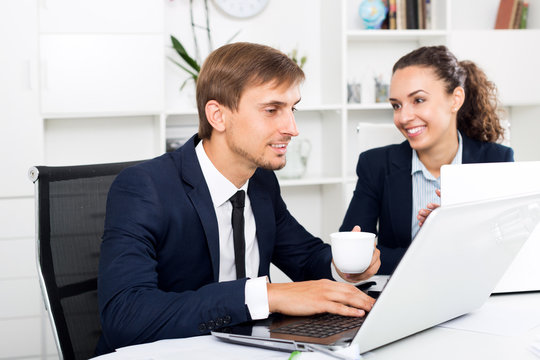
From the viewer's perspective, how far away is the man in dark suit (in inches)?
42.7

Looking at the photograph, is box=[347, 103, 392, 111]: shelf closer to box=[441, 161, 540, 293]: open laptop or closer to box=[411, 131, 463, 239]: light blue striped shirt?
box=[411, 131, 463, 239]: light blue striped shirt

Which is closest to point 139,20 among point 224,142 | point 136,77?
point 136,77

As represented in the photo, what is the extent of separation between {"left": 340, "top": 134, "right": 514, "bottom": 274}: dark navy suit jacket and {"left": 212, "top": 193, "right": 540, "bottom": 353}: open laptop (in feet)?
3.06

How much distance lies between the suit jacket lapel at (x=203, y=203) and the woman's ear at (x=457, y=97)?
1.09m

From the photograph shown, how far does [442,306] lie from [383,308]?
22 centimetres

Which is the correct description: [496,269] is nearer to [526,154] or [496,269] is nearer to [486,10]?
[526,154]

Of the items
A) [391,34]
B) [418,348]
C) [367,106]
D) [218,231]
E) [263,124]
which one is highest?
[391,34]

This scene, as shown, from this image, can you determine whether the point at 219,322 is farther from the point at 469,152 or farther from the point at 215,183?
the point at 469,152

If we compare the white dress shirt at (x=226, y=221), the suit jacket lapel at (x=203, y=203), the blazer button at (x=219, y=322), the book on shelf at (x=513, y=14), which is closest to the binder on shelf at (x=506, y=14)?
the book on shelf at (x=513, y=14)

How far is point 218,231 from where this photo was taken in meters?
1.42

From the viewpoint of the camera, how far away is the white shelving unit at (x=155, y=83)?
2.86 metres

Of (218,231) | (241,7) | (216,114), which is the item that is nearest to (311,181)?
→ (241,7)

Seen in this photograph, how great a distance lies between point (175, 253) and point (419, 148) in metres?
1.03

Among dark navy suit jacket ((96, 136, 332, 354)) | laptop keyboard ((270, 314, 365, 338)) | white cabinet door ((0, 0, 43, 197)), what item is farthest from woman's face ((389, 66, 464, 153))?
white cabinet door ((0, 0, 43, 197))
